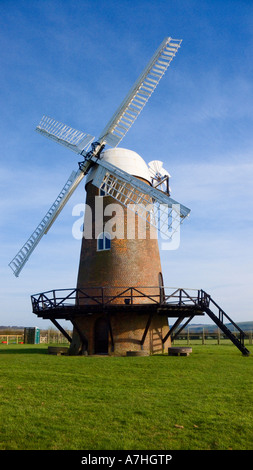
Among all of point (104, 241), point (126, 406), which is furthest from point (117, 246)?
point (126, 406)

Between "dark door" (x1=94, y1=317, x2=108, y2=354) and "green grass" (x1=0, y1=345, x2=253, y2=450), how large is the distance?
4375 mm

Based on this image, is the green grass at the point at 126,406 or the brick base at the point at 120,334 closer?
the green grass at the point at 126,406

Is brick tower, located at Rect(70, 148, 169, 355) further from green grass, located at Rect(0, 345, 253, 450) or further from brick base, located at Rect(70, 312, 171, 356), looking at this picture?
green grass, located at Rect(0, 345, 253, 450)

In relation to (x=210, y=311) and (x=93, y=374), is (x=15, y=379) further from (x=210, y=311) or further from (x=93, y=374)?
(x=210, y=311)

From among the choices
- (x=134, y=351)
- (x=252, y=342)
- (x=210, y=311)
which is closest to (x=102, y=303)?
(x=134, y=351)

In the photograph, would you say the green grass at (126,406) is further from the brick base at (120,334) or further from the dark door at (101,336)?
the dark door at (101,336)

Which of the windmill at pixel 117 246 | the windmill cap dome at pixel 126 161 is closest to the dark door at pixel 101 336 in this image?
the windmill at pixel 117 246

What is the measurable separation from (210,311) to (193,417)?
11.2m

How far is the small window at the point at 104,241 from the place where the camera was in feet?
64.5

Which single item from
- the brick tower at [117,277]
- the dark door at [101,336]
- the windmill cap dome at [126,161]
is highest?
the windmill cap dome at [126,161]

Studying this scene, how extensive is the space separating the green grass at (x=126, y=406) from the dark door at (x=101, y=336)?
4.38m

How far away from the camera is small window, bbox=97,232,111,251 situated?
19656mm

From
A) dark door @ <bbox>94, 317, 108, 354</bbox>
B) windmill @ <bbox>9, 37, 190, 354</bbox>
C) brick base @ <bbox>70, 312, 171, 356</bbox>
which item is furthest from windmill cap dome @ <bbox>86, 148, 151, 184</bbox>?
dark door @ <bbox>94, 317, 108, 354</bbox>

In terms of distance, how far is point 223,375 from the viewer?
43.2 feet
